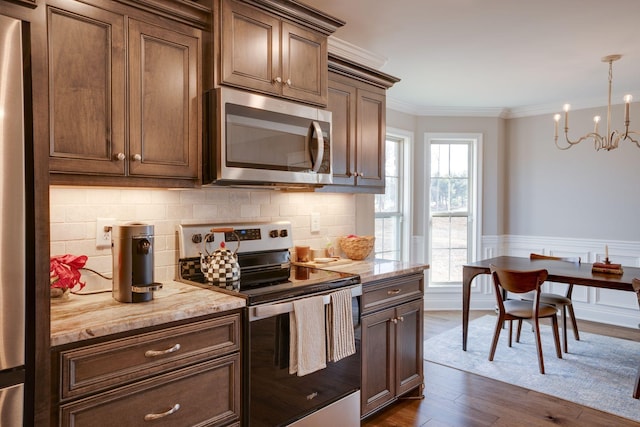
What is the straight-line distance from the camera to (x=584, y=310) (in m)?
4.87

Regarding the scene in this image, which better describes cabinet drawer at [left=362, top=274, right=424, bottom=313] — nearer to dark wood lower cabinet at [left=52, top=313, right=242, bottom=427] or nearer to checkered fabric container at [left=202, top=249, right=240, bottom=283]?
checkered fabric container at [left=202, top=249, right=240, bottom=283]

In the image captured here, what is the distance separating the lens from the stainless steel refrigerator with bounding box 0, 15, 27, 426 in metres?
1.10

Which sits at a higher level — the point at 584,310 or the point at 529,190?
the point at 529,190

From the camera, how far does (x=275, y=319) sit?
190 centimetres

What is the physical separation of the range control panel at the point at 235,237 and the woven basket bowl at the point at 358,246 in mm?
453

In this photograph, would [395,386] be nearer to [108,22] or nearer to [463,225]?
[108,22]

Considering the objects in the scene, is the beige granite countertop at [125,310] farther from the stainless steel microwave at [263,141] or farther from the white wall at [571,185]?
the white wall at [571,185]

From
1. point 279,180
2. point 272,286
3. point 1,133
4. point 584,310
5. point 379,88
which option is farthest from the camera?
point 584,310

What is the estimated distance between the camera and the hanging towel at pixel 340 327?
84.1 inches

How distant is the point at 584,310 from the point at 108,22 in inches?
211

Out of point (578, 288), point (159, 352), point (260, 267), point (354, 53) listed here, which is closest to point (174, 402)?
point (159, 352)

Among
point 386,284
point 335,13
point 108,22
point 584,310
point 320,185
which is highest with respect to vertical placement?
point 335,13

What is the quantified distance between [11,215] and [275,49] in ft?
4.99

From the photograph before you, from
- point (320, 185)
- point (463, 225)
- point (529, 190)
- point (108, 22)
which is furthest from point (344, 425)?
point (529, 190)
